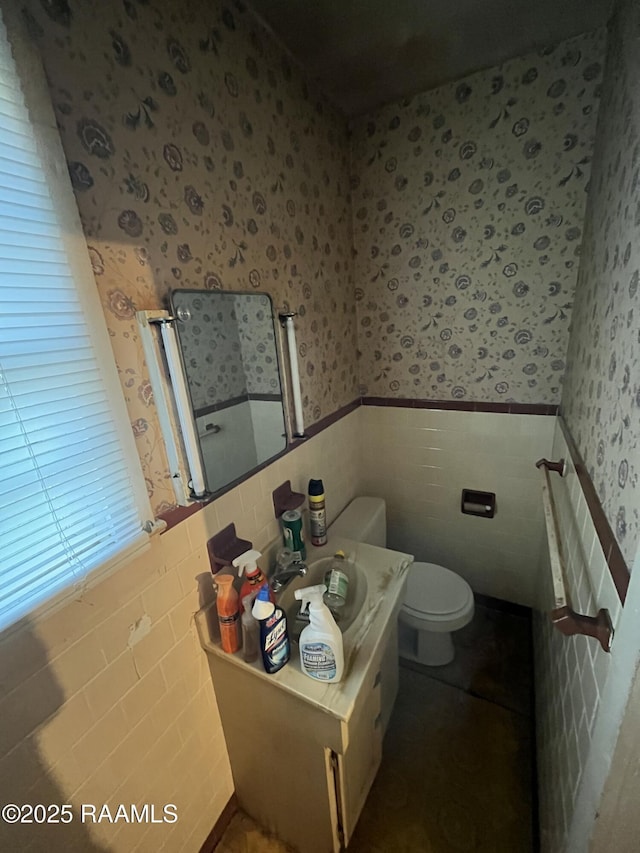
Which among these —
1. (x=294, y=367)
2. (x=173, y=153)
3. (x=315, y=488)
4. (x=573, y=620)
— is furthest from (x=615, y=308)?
(x=173, y=153)

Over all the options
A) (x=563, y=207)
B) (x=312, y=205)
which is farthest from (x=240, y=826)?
(x=563, y=207)

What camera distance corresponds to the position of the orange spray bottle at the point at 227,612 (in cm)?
92

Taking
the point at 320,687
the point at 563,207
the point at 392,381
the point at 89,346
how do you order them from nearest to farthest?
the point at 89,346 → the point at 320,687 → the point at 563,207 → the point at 392,381

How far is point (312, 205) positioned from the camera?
1.35 metres

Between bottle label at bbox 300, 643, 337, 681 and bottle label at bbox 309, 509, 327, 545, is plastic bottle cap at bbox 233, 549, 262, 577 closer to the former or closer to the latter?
bottle label at bbox 300, 643, 337, 681

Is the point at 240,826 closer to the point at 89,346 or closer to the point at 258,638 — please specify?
the point at 258,638

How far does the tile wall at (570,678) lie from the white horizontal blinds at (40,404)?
3.39 ft

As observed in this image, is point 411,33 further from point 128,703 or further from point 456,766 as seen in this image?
point 456,766

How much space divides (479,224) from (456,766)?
2.14 m

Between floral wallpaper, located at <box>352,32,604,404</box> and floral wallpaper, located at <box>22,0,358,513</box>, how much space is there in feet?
1.34

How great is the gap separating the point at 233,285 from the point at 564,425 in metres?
1.35

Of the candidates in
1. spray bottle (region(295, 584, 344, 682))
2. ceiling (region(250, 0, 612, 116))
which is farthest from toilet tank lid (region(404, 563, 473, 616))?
ceiling (region(250, 0, 612, 116))

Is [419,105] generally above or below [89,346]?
above

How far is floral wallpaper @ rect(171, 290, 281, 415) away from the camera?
922 mm
